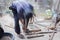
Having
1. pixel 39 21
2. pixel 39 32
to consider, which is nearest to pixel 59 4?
pixel 39 21

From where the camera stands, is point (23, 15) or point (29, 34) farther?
point (29, 34)

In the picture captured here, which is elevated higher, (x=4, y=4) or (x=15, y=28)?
(x=4, y=4)

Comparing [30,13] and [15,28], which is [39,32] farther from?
[30,13]

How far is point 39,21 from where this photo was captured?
341cm

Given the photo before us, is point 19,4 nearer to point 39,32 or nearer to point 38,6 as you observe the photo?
point 39,32

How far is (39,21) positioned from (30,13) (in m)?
1.34

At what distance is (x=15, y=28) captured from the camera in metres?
2.40

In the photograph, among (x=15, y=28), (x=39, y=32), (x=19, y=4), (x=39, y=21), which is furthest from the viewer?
(x=39, y=21)

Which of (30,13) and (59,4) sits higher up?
(30,13)

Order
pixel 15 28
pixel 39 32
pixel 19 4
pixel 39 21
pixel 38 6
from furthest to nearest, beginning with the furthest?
pixel 38 6
pixel 39 21
pixel 39 32
pixel 15 28
pixel 19 4

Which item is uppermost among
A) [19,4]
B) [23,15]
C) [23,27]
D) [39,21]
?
[19,4]

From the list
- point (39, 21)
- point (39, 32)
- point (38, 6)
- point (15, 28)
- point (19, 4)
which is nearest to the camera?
point (19, 4)

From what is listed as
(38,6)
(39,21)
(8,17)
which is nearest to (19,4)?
(8,17)

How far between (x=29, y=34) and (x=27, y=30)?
3.6 inches
